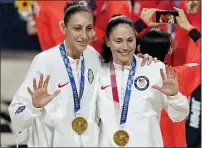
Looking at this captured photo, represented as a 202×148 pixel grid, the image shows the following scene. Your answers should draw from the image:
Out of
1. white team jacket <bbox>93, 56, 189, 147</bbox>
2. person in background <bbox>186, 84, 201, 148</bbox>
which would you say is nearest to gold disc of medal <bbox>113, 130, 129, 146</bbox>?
white team jacket <bbox>93, 56, 189, 147</bbox>

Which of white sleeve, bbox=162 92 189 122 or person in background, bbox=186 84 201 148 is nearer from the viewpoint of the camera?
white sleeve, bbox=162 92 189 122


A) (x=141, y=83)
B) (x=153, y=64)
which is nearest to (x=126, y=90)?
(x=141, y=83)

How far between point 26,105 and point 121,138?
1.47ft

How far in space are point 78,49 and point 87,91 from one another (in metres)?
0.20

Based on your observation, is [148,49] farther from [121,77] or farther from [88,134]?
[88,134]

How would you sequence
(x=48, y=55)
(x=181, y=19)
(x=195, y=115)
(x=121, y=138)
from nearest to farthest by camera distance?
(x=121, y=138) → (x=48, y=55) → (x=181, y=19) → (x=195, y=115)

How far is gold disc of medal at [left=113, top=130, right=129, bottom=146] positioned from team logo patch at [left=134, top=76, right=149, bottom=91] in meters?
0.22

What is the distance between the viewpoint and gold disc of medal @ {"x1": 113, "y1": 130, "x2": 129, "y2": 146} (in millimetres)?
2908

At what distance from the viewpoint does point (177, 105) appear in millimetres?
2852

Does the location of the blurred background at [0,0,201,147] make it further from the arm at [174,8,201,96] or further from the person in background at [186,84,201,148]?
the arm at [174,8,201,96]

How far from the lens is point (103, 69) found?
121 inches

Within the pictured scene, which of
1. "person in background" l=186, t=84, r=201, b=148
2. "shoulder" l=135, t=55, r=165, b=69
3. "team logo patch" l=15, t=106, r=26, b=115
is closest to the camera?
"team logo patch" l=15, t=106, r=26, b=115

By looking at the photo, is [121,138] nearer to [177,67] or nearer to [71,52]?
[71,52]

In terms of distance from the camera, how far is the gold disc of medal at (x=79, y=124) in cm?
297
